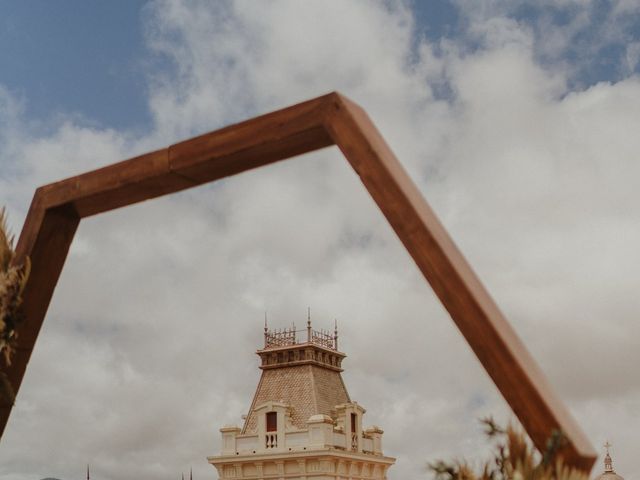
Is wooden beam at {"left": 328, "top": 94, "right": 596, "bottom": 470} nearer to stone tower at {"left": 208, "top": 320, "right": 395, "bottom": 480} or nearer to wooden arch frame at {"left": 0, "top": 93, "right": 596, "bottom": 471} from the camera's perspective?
wooden arch frame at {"left": 0, "top": 93, "right": 596, "bottom": 471}

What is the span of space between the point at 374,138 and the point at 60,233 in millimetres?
2176

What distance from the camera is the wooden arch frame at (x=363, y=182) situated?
10.6 ft

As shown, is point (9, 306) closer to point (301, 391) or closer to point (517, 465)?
point (517, 465)

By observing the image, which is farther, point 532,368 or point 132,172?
point 132,172

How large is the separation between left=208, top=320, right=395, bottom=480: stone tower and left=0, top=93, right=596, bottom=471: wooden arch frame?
78.2ft

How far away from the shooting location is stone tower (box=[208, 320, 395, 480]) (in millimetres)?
28625

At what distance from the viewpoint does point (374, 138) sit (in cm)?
382

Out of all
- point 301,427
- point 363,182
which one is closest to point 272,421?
point 301,427

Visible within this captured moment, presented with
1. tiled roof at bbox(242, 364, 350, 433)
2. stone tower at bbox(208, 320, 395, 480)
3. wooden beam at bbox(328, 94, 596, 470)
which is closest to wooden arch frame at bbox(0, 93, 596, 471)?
wooden beam at bbox(328, 94, 596, 470)

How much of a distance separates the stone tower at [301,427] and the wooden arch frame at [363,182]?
23850mm

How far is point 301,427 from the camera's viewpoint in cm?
3016

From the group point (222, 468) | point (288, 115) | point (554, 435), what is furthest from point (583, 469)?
point (222, 468)

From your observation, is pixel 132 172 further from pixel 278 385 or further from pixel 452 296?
pixel 278 385

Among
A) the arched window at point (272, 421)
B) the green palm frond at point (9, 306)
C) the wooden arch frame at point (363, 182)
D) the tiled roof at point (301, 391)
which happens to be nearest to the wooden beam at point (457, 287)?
the wooden arch frame at point (363, 182)
